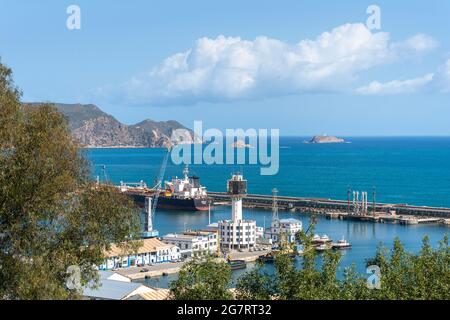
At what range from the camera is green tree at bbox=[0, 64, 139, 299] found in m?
6.00

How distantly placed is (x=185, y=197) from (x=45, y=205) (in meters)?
34.5

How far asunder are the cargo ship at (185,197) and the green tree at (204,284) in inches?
1219

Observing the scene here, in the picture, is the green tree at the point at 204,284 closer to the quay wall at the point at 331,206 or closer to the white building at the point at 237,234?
the white building at the point at 237,234

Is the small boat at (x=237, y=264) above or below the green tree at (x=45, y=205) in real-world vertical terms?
below

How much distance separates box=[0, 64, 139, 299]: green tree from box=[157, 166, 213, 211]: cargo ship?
31.6m

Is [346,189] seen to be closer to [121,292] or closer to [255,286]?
[121,292]

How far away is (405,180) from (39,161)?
51062mm

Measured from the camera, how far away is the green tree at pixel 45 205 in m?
6.00

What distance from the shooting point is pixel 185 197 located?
40.5 m

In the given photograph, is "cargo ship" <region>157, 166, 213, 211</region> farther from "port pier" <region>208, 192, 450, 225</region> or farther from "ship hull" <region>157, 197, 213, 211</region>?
"port pier" <region>208, 192, 450, 225</region>

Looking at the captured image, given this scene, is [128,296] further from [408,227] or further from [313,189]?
[313,189]
